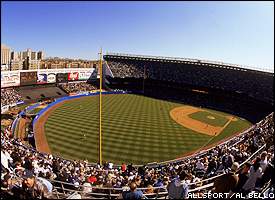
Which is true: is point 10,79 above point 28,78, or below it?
below

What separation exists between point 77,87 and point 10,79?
15417 millimetres

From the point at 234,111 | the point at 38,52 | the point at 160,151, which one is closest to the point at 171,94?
the point at 234,111

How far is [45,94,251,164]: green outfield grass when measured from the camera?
2369 cm

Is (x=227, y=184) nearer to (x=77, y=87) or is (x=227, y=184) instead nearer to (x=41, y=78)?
(x=41, y=78)

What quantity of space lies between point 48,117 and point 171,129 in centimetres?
1770

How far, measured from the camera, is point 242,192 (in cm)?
564

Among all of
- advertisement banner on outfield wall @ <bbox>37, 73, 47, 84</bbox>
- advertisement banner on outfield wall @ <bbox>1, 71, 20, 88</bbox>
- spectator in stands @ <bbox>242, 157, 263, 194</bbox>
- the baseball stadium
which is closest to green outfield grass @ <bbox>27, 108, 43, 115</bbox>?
the baseball stadium

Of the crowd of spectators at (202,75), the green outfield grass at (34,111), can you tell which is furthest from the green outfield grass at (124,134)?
the crowd of spectators at (202,75)

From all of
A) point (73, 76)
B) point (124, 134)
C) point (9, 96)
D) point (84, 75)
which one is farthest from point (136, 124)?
point (84, 75)

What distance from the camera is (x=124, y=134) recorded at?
1145 inches

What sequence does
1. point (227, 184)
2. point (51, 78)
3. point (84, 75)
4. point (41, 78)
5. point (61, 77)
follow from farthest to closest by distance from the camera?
point (84, 75) → point (61, 77) → point (51, 78) → point (41, 78) → point (227, 184)

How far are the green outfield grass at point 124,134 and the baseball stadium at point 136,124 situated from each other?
111 millimetres

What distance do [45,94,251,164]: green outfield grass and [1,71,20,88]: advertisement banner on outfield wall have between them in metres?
12.3

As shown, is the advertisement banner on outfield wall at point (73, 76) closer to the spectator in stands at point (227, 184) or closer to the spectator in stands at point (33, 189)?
the spectator in stands at point (33, 189)
